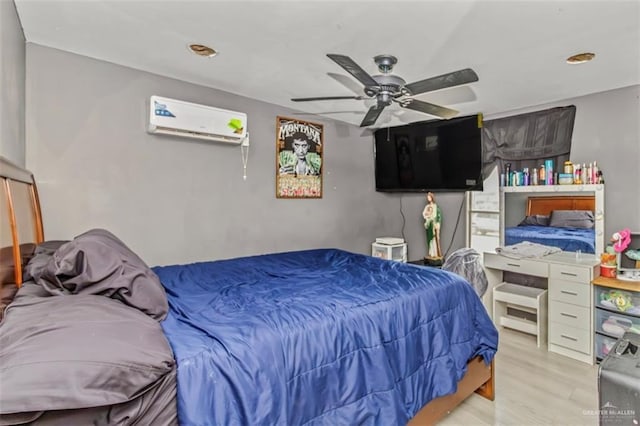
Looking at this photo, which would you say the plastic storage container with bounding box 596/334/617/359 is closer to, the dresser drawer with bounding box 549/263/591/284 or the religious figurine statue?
the dresser drawer with bounding box 549/263/591/284

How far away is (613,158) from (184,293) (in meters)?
3.67

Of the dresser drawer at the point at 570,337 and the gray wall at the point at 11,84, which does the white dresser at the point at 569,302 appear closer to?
the dresser drawer at the point at 570,337

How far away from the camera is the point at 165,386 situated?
1028 millimetres

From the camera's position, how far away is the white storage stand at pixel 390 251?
4.27 m

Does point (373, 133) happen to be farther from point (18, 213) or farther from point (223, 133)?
point (18, 213)

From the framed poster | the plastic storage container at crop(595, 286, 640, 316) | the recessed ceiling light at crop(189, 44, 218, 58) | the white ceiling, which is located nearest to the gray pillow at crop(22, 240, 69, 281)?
the white ceiling

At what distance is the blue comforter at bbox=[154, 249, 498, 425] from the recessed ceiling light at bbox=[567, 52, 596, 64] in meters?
1.77

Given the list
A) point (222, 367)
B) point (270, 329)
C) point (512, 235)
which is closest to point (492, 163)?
point (512, 235)

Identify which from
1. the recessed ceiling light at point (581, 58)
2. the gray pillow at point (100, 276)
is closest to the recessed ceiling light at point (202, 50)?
the gray pillow at point (100, 276)

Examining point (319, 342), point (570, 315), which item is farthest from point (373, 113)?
point (570, 315)

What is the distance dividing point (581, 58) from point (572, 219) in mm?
1568

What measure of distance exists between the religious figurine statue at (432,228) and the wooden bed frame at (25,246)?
2.04 meters

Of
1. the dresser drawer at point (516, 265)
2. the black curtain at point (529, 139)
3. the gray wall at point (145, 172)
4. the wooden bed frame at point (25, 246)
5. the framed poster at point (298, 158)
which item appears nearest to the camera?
the wooden bed frame at point (25, 246)

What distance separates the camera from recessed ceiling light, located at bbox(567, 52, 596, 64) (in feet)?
7.57
